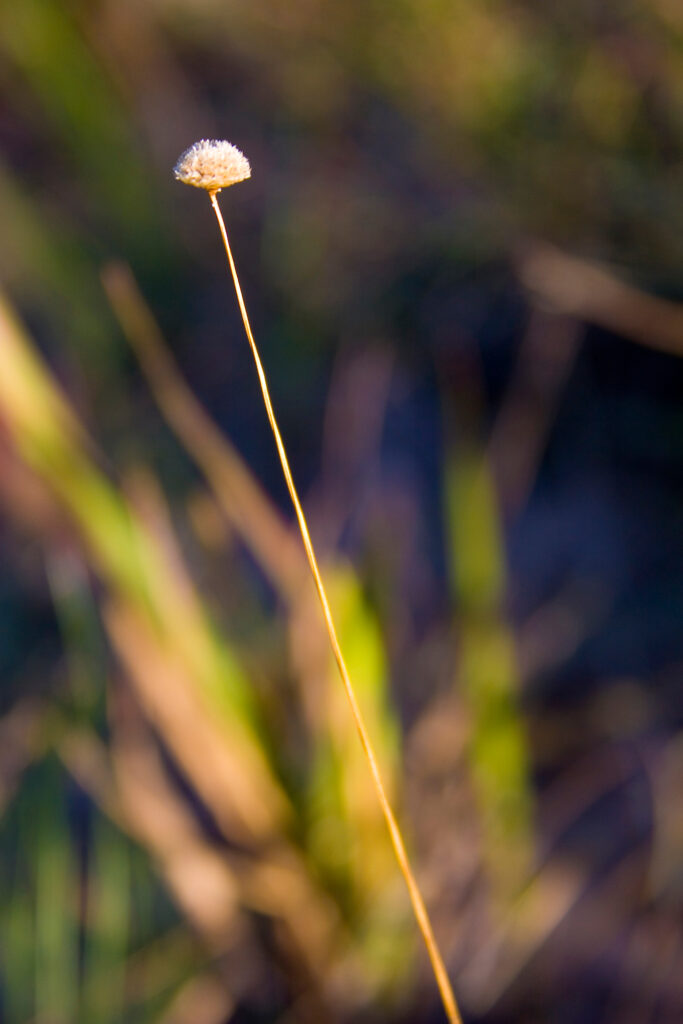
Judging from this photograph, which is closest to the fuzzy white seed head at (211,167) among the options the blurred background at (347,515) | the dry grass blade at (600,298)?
the blurred background at (347,515)

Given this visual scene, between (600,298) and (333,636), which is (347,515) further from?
(333,636)

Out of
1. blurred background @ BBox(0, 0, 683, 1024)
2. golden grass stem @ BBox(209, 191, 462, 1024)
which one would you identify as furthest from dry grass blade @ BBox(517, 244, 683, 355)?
golden grass stem @ BBox(209, 191, 462, 1024)

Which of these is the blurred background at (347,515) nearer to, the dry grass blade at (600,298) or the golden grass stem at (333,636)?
the dry grass blade at (600,298)

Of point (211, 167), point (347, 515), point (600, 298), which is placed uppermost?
point (211, 167)

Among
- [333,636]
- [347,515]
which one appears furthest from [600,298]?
[333,636]

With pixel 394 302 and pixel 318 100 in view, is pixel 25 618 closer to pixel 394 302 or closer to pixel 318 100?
pixel 394 302

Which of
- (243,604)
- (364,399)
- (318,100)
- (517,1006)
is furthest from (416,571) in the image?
(318,100)
